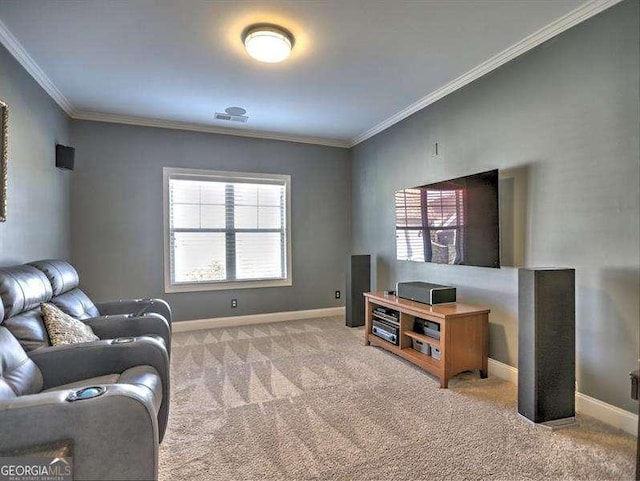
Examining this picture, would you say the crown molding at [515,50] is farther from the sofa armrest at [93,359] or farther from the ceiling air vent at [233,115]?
the sofa armrest at [93,359]

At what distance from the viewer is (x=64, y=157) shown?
3473mm

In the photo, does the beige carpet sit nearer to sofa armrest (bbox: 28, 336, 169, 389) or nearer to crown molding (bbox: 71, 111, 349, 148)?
sofa armrest (bbox: 28, 336, 169, 389)

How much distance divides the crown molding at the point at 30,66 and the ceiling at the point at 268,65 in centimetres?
1

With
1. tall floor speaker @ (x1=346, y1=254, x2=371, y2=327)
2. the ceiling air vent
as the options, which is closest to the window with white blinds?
the ceiling air vent

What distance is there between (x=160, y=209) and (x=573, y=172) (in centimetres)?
416

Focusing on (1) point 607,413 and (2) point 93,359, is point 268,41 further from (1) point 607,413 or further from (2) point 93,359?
(1) point 607,413

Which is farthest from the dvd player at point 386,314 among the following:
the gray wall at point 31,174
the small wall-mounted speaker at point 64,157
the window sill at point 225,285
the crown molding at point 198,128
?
the small wall-mounted speaker at point 64,157

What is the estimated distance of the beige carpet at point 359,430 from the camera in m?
1.72

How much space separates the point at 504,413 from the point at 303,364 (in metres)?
1.61

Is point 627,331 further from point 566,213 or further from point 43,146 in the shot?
point 43,146

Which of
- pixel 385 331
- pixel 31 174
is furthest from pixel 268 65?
pixel 385 331

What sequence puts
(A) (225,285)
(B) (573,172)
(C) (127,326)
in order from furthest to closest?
(A) (225,285) < (C) (127,326) < (B) (573,172)

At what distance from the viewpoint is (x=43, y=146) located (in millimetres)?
3145

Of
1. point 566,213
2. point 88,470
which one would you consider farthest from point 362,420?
point 566,213
